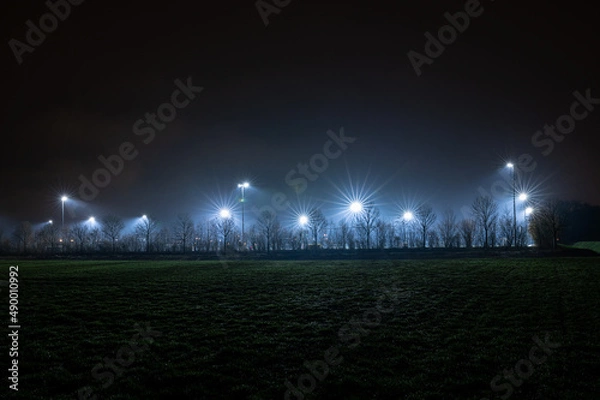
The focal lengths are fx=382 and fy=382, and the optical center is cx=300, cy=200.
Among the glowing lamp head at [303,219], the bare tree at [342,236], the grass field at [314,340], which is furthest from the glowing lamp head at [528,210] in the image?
the grass field at [314,340]

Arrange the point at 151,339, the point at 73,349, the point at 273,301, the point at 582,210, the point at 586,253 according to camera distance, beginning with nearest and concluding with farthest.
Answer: the point at 73,349
the point at 151,339
the point at 273,301
the point at 586,253
the point at 582,210

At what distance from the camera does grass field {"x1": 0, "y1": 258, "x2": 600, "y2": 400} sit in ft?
34.4

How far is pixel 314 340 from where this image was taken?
1377 centimetres

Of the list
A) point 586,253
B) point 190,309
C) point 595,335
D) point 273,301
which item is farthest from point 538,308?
point 586,253

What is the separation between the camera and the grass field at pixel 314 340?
10477 millimetres

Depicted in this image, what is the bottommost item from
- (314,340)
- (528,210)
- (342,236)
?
(314,340)

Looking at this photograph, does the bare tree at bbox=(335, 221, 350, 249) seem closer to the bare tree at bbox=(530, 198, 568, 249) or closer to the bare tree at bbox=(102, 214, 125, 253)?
the bare tree at bbox=(530, 198, 568, 249)

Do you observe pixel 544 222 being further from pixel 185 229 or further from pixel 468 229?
pixel 185 229

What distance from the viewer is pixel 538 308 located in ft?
56.7

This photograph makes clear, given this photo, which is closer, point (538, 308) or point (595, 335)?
point (595, 335)

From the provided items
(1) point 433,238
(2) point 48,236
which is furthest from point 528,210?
(2) point 48,236

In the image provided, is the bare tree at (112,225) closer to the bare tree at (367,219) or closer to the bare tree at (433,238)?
the bare tree at (367,219)

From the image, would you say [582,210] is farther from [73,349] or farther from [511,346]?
[73,349]

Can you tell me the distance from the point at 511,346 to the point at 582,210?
9570 cm
